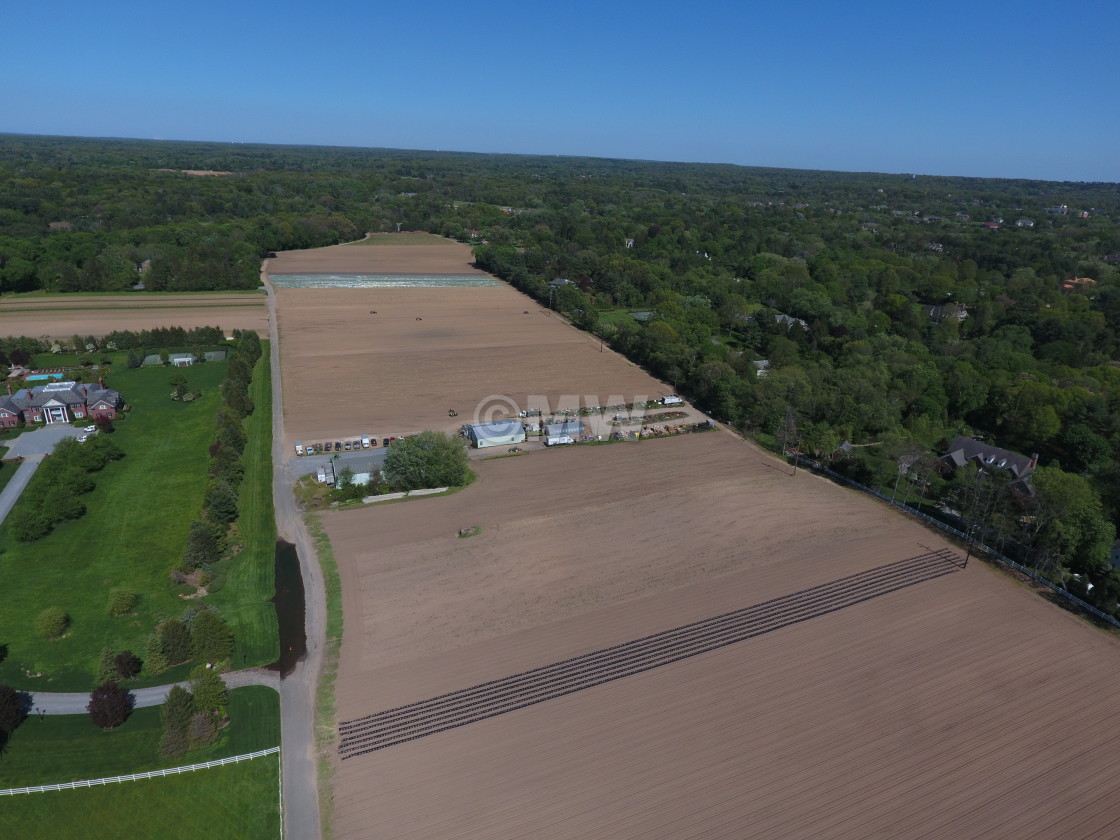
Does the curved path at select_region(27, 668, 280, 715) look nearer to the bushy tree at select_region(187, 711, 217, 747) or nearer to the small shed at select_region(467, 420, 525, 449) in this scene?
the bushy tree at select_region(187, 711, 217, 747)

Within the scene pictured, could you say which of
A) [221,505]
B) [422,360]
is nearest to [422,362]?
[422,360]

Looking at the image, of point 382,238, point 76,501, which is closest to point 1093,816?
point 76,501

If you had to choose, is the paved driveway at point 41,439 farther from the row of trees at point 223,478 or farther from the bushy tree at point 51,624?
the bushy tree at point 51,624

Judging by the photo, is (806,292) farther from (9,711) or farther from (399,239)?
(399,239)

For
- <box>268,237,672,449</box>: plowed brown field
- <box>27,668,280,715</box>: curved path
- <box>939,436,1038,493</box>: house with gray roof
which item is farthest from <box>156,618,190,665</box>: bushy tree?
<box>939,436,1038,493</box>: house with gray roof

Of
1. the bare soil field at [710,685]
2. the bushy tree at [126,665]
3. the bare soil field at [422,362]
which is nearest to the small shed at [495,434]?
the bare soil field at [422,362]

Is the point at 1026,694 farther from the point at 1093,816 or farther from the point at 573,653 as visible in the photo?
the point at 573,653
